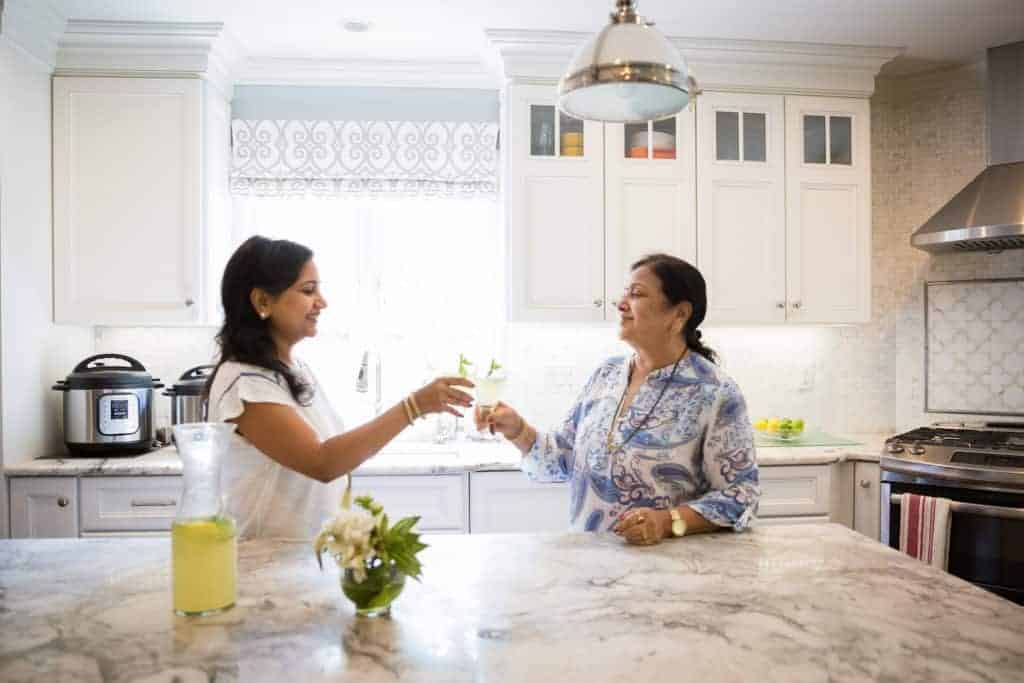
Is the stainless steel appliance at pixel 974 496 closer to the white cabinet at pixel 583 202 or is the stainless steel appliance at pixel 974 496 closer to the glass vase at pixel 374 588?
the white cabinet at pixel 583 202

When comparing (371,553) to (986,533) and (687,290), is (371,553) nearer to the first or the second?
(687,290)

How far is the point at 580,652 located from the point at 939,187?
11.3 feet

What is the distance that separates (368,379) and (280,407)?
1.87 meters

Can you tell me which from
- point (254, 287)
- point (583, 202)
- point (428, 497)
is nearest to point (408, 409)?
point (254, 287)

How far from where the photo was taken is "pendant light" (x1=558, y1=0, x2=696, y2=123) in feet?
4.85

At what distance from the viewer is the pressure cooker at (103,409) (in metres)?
2.94

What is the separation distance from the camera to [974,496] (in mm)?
2777

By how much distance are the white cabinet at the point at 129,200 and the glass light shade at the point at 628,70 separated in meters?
2.07

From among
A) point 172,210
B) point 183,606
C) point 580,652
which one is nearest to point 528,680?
point 580,652

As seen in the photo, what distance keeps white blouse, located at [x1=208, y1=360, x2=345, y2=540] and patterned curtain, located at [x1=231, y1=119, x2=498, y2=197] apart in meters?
1.97

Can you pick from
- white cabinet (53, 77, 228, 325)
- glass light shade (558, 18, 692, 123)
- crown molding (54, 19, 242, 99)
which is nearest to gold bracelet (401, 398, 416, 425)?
glass light shade (558, 18, 692, 123)

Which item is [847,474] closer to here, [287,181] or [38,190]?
[287,181]

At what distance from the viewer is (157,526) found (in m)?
2.85

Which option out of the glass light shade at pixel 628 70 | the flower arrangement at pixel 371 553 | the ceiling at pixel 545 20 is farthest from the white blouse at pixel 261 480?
the ceiling at pixel 545 20
